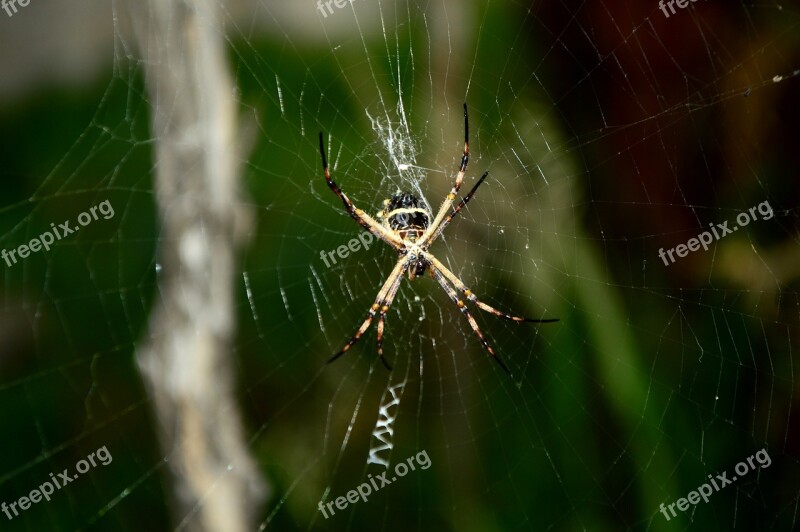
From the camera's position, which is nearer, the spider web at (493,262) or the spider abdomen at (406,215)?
the spider web at (493,262)

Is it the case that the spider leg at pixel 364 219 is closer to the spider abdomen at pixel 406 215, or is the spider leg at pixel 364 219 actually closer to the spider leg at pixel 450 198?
the spider abdomen at pixel 406 215

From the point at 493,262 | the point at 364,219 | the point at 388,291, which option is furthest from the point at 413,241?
the point at 493,262

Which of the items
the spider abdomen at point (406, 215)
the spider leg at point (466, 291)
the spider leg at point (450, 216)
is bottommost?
the spider leg at point (466, 291)

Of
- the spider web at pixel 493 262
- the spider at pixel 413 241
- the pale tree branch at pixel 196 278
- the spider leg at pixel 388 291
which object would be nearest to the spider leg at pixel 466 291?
the spider at pixel 413 241

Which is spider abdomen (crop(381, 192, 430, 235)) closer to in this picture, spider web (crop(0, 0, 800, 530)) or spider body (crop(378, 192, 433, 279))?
spider body (crop(378, 192, 433, 279))

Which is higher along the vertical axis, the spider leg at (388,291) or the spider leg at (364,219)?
the spider leg at (364,219)

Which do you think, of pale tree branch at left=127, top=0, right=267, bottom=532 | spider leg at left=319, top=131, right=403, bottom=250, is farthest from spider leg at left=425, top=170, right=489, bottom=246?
pale tree branch at left=127, top=0, right=267, bottom=532
